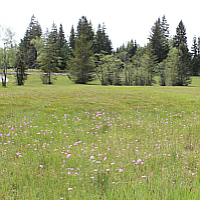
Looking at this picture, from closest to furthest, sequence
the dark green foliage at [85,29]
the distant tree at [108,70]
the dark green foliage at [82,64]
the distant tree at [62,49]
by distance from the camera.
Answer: the dark green foliage at [82,64]
the distant tree at [108,70]
the dark green foliage at [85,29]
the distant tree at [62,49]

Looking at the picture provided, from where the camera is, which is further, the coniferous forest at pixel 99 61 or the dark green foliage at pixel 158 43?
the dark green foliage at pixel 158 43

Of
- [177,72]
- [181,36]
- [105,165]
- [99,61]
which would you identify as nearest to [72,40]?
[99,61]

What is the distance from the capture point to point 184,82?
169ft

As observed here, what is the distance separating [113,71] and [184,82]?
19.6 metres

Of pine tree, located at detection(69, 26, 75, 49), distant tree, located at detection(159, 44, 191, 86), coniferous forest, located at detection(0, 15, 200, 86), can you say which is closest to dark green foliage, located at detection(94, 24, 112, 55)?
coniferous forest, located at detection(0, 15, 200, 86)

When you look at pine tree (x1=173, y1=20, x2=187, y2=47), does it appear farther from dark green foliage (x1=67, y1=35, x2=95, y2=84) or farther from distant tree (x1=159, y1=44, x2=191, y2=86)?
dark green foliage (x1=67, y1=35, x2=95, y2=84)

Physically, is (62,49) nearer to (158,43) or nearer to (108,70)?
(108,70)

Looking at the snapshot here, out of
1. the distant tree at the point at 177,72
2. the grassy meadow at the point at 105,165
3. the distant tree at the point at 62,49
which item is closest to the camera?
the grassy meadow at the point at 105,165

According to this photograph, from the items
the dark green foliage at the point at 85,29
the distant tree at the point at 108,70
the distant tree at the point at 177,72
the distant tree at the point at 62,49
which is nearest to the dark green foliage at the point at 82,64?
the distant tree at the point at 108,70

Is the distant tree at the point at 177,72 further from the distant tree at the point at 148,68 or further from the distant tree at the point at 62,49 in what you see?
the distant tree at the point at 62,49

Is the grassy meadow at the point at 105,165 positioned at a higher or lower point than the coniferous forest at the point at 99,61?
lower

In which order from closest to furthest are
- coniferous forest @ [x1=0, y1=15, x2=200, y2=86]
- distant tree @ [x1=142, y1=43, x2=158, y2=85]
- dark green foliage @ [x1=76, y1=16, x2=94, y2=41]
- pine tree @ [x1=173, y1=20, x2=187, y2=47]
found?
coniferous forest @ [x1=0, y1=15, x2=200, y2=86] < distant tree @ [x1=142, y1=43, x2=158, y2=85] < dark green foliage @ [x1=76, y1=16, x2=94, y2=41] < pine tree @ [x1=173, y1=20, x2=187, y2=47]

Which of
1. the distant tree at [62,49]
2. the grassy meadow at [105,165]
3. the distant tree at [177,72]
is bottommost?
the grassy meadow at [105,165]

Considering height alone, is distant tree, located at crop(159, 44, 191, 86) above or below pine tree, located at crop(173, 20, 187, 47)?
below
